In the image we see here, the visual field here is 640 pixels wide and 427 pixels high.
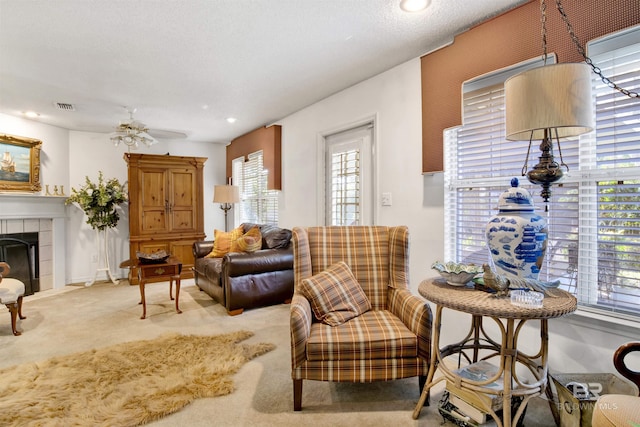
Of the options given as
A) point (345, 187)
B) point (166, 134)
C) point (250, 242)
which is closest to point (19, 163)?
point (166, 134)

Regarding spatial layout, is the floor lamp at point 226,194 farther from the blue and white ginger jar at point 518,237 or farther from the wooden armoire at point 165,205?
the blue and white ginger jar at point 518,237

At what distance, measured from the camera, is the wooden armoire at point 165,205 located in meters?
4.82

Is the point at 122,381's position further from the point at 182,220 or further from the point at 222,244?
the point at 182,220

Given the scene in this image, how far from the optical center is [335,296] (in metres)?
2.00

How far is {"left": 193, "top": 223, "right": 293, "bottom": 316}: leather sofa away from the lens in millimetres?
3322

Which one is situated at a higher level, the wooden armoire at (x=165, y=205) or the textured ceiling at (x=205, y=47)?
the textured ceiling at (x=205, y=47)

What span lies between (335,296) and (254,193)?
12.0ft

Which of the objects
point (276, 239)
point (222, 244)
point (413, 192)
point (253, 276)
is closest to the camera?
point (413, 192)

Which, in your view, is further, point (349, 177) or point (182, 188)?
point (182, 188)

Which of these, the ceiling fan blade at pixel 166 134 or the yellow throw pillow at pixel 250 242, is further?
the ceiling fan blade at pixel 166 134

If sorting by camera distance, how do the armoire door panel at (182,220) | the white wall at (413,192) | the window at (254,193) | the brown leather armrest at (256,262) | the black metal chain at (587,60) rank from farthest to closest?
1. the armoire door panel at (182,220)
2. the window at (254,193)
3. the brown leather armrest at (256,262)
4. the white wall at (413,192)
5. the black metal chain at (587,60)

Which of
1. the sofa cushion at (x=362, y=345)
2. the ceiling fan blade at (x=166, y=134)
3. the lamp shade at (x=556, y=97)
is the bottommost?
the sofa cushion at (x=362, y=345)

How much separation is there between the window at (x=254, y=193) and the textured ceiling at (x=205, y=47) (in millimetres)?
1416

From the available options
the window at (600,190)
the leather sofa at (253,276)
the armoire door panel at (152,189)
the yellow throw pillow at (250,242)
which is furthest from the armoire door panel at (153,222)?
the window at (600,190)
